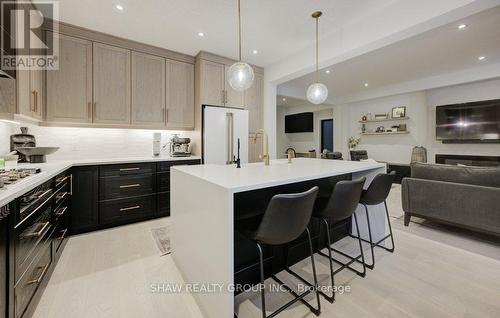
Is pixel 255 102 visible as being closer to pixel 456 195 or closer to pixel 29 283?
pixel 456 195

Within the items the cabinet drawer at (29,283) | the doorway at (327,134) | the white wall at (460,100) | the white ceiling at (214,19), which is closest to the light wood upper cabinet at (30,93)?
the white ceiling at (214,19)

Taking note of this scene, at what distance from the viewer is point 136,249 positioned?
2354 millimetres

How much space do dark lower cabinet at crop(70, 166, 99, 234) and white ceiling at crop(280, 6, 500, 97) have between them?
186 inches

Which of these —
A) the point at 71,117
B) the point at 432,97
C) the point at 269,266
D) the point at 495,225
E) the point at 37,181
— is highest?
the point at 432,97

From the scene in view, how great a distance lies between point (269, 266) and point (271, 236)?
0.79 m

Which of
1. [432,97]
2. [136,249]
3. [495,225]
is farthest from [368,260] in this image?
[432,97]

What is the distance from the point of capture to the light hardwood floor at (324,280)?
150cm

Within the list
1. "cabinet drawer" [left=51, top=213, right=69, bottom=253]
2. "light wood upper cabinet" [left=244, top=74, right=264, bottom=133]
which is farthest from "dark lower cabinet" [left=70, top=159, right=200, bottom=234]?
"light wood upper cabinet" [left=244, top=74, right=264, bottom=133]

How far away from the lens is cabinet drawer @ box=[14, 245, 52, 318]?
1.21 m

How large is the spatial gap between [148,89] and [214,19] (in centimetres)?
151

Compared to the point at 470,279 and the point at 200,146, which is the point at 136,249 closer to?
the point at 200,146

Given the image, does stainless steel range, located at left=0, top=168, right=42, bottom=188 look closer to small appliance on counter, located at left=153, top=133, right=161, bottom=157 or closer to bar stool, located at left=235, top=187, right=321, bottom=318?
bar stool, located at left=235, top=187, right=321, bottom=318

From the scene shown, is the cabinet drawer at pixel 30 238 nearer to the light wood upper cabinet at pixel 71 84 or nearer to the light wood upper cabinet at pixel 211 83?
the light wood upper cabinet at pixel 71 84

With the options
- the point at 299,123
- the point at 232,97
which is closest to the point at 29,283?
the point at 232,97
